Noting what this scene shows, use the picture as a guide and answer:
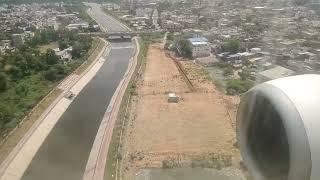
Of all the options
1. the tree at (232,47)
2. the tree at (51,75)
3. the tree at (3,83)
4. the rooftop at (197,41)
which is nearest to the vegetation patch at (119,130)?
the rooftop at (197,41)

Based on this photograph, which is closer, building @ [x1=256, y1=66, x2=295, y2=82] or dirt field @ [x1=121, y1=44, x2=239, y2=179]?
dirt field @ [x1=121, y1=44, x2=239, y2=179]

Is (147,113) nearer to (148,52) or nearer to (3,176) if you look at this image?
(3,176)

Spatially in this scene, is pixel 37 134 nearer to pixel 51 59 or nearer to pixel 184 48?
pixel 51 59

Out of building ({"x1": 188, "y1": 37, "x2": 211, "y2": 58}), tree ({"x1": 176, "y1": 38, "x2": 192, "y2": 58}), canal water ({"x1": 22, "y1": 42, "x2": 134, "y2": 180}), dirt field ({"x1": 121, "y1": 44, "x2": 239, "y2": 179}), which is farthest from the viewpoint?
tree ({"x1": 176, "y1": 38, "x2": 192, "y2": 58})

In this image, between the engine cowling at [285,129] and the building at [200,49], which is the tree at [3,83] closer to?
the building at [200,49]

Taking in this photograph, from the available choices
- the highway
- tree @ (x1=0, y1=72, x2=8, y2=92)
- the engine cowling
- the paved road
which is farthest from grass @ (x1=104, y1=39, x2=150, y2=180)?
the paved road

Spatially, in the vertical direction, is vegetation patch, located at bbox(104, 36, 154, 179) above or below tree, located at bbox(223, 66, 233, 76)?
below

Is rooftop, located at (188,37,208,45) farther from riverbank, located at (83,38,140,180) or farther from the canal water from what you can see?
riverbank, located at (83,38,140,180)
